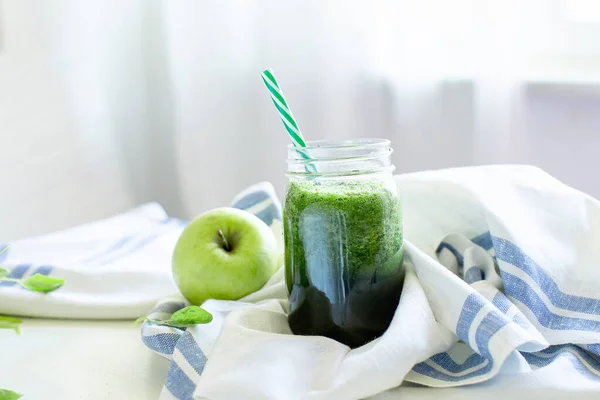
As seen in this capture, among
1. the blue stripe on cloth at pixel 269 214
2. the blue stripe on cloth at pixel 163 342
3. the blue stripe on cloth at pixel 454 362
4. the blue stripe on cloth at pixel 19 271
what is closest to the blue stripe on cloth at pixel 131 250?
the blue stripe on cloth at pixel 19 271

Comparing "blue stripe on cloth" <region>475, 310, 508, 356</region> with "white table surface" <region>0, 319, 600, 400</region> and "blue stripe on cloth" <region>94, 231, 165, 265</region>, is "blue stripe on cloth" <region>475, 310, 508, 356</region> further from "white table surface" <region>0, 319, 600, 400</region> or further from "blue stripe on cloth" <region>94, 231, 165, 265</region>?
"blue stripe on cloth" <region>94, 231, 165, 265</region>

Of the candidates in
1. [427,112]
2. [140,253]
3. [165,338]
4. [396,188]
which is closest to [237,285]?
[165,338]

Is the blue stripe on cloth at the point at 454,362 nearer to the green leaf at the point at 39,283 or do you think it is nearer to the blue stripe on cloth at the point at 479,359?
the blue stripe on cloth at the point at 479,359

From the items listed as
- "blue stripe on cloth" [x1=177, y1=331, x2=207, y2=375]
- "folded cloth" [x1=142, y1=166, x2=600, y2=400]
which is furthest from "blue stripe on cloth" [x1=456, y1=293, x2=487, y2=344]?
"blue stripe on cloth" [x1=177, y1=331, x2=207, y2=375]

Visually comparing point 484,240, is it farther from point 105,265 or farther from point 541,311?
point 105,265

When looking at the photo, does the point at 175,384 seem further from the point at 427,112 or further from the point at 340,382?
the point at 427,112

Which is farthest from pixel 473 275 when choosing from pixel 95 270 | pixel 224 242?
pixel 95 270
